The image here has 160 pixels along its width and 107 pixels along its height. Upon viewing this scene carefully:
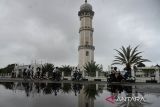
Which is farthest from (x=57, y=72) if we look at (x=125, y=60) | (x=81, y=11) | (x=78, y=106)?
(x=81, y=11)

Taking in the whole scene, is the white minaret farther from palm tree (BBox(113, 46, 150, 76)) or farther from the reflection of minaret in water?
Answer: palm tree (BBox(113, 46, 150, 76))

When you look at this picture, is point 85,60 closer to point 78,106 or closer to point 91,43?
point 91,43

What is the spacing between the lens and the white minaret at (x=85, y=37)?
65.2 meters

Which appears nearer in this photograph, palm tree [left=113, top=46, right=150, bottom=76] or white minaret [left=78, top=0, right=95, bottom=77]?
palm tree [left=113, top=46, right=150, bottom=76]

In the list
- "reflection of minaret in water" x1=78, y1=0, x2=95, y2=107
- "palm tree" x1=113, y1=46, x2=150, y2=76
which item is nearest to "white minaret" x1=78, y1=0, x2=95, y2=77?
"reflection of minaret in water" x1=78, y1=0, x2=95, y2=107

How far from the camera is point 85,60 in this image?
65.4 m

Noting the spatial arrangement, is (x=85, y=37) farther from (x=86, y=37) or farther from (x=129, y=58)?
(x=129, y=58)

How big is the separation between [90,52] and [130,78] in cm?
4422

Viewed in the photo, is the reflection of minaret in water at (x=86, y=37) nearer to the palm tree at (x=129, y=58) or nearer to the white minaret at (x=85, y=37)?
the white minaret at (x=85, y=37)

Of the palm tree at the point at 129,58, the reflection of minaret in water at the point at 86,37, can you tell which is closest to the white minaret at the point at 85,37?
the reflection of minaret in water at the point at 86,37

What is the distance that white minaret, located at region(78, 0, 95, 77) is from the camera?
65.2 metres

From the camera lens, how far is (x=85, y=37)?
6525cm

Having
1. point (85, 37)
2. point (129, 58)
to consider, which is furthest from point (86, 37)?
point (129, 58)

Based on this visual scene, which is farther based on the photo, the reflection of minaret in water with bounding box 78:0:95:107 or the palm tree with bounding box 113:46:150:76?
the reflection of minaret in water with bounding box 78:0:95:107
